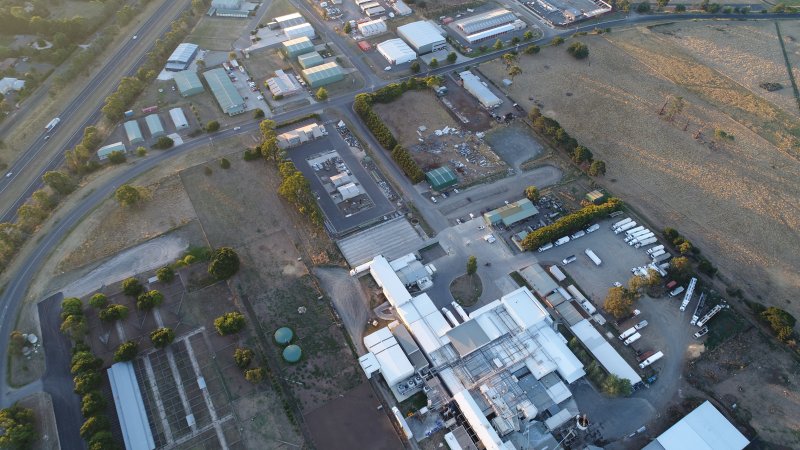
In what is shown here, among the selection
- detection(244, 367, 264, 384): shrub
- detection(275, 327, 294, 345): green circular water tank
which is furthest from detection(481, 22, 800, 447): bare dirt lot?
detection(244, 367, 264, 384): shrub

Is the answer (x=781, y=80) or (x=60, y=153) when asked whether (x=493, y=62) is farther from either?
(x=60, y=153)

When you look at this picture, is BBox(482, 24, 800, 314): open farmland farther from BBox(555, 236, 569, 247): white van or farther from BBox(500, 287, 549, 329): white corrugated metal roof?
BBox(500, 287, 549, 329): white corrugated metal roof

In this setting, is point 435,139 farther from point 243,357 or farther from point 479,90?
point 243,357

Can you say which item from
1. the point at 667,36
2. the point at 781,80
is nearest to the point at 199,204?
the point at 667,36

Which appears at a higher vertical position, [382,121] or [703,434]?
[382,121]

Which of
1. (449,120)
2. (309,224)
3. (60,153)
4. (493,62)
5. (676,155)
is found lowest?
(676,155)

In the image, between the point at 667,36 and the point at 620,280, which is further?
the point at 667,36

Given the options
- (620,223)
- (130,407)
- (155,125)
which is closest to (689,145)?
(620,223)
